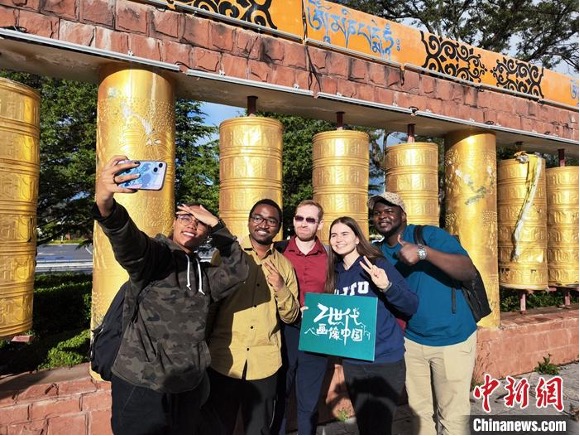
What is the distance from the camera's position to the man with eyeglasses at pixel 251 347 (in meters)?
2.36

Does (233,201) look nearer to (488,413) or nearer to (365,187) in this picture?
(365,187)

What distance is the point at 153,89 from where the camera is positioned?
3131 millimetres

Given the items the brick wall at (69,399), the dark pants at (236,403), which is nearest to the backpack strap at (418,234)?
the dark pants at (236,403)

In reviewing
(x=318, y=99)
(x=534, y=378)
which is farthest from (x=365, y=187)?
(x=534, y=378)

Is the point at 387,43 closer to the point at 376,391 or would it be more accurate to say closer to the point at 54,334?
the point at 376,391

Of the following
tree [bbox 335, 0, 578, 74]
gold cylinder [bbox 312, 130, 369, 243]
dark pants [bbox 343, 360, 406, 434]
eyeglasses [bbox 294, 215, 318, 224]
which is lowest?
dark pants [bbox 343, 360, 406, 434]

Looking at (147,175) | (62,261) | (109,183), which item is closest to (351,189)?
(147,175)

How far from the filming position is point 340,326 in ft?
8.07

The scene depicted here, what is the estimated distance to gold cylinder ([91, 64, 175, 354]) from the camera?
3.05 meters

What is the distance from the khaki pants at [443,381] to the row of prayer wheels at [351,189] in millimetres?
1666

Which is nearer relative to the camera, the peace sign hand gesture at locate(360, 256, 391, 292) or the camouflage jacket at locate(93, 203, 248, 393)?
the camouflage jacket at locate(93, 203, 248, 393)

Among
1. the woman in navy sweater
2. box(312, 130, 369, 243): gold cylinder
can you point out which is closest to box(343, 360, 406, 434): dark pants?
the woman in navy sweater

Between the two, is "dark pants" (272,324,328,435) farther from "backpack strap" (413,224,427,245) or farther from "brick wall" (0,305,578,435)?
"backpack strap" (413,224,427,245)

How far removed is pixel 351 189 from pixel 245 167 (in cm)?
113
